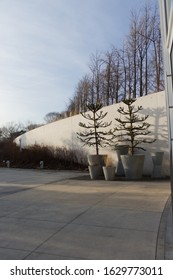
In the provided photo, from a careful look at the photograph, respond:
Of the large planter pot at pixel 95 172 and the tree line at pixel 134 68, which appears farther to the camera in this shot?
the tree line at pixel 134 68

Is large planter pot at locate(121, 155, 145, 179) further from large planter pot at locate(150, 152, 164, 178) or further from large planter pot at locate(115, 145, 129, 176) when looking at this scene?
large planter pot at locate(115, 145, 129, 176)

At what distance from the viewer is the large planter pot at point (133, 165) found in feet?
40.7

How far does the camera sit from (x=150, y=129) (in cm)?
1352

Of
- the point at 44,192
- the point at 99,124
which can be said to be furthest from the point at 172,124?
the point at 99,124

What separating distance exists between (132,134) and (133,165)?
1604 mm

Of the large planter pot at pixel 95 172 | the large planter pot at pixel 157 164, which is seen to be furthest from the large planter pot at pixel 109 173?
the large planter pot at pixel 157 164

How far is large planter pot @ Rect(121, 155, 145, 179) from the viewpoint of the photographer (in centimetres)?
1241

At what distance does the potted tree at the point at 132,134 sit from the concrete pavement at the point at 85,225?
3.68 m

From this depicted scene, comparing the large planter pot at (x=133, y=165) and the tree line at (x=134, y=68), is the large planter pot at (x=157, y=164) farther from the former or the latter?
the tree line at (x=134, y=68)

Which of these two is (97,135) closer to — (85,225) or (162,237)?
(85,225)

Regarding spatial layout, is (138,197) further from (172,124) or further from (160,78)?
(160,78)

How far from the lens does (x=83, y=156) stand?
17.8 metres

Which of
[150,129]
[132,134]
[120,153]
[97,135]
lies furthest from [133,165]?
[97,135]
